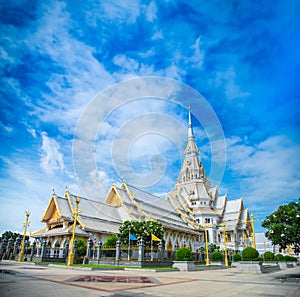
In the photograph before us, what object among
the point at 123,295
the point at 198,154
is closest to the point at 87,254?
the point at 123,295

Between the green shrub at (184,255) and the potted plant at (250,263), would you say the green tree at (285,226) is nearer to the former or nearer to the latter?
the potted plant at (250,263)

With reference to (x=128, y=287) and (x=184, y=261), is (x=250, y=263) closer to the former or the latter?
(x=184, y=261)

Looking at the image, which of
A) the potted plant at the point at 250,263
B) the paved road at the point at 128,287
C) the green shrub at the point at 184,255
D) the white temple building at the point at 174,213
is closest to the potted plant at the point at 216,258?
the white temple building at the point at 174,213

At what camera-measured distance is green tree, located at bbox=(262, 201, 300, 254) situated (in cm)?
1708

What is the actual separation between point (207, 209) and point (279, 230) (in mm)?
48930

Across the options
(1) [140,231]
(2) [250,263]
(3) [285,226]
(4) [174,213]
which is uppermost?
(4) [174,213]

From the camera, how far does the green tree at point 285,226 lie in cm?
1708

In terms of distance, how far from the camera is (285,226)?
17.6 meters

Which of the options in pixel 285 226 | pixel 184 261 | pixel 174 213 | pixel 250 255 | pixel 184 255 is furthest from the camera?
pixel 174 213

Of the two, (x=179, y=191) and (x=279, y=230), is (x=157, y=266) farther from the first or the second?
(x=179, y=191)

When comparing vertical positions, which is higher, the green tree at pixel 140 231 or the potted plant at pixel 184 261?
the green tree at pixel 140 231

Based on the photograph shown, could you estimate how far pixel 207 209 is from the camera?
215 ft

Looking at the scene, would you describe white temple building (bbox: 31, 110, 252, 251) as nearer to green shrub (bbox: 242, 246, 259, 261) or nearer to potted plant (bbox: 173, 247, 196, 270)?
potted plant (bbox: 173, 247, 196, 270)

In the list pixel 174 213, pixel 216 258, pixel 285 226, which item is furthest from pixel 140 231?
pixel 174 213
